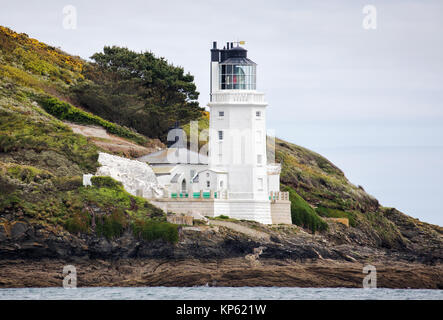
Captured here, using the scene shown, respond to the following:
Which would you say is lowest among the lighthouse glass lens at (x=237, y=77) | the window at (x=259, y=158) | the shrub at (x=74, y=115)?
the window at (x=259, y=158)

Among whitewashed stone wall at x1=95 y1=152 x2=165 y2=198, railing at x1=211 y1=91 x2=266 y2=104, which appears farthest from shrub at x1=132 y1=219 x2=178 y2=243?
railing at x1=211 y1=91 x2=266 y2=104

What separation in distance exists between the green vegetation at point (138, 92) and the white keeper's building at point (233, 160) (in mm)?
10526

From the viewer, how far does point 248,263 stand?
5225cm

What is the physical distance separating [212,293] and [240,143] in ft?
33.9

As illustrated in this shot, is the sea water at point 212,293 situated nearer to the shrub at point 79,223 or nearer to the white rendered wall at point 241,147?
the shrub at point 79,223

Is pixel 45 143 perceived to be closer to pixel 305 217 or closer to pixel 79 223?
pixel 79 223

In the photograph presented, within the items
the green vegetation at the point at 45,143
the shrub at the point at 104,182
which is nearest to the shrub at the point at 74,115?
the green vegetation at the point at 45,143

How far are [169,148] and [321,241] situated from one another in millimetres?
9084

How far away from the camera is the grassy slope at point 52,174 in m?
50.2

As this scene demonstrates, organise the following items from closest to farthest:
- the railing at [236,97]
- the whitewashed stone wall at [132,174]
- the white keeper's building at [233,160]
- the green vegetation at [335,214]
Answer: the whitewashed stone wall at [132,174] → the white keeper's building at [233,160] → the railing at [236,97] → the green vegetation at [335,214]

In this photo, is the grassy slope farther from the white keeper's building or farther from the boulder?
the white keeper's building
